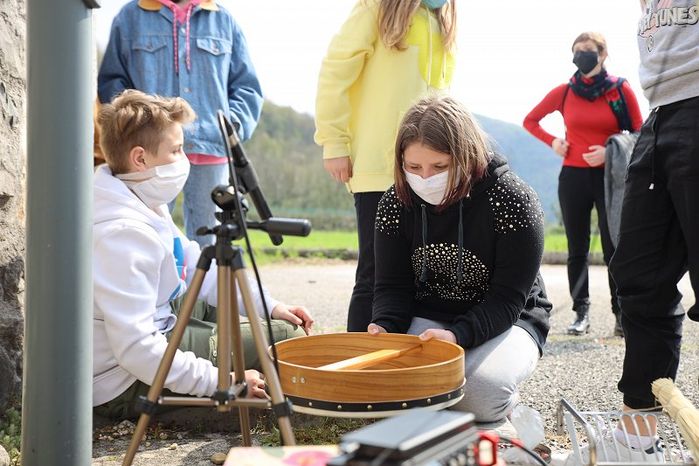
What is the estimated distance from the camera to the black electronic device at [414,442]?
1.44 meters

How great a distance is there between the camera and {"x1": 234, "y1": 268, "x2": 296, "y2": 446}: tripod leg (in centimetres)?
206

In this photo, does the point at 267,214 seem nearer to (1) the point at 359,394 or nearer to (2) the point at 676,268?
(1) the point at 359,394

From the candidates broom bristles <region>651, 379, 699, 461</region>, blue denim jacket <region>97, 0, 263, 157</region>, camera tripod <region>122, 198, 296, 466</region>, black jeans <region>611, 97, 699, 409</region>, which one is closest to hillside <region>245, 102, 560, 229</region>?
blue denim jacket <region>97, 0, 263, 157</region>

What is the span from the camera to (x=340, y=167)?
3830 millimetres

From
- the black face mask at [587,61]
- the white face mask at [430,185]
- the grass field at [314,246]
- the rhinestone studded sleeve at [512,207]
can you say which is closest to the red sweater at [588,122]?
the black face mask at [587,61]

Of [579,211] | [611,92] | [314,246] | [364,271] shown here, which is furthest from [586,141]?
[314,246]

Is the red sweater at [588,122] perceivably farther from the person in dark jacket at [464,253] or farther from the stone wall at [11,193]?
the stone wall at [11,193]

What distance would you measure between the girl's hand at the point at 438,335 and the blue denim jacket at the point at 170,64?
5.80 feet

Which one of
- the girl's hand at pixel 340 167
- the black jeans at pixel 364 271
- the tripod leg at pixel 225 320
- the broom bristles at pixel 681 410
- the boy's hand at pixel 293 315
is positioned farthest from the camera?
the girl's hand at pixel 340 167

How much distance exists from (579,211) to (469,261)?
2.73 metres

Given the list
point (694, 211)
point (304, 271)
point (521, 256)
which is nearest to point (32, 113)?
point (521, 256)

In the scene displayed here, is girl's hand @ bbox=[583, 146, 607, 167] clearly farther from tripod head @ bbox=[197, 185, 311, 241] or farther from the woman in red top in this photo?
tripod head @ bbox=[197, 185, 311, 241]

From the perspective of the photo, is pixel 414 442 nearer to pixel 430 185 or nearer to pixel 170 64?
pixel 430 185

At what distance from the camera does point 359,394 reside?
2297 millimetres
